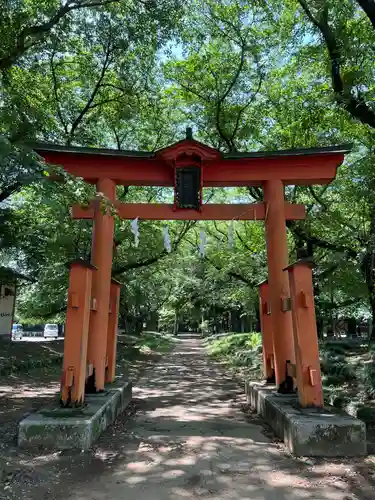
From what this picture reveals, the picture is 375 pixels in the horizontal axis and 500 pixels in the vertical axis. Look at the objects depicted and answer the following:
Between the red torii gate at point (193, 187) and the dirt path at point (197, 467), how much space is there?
4.43ft

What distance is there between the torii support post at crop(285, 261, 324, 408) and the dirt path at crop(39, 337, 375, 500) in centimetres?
→ 95

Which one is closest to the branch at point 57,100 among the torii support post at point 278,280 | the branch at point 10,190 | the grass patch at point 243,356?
the branch at point 10,190

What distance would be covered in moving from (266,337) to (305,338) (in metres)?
2.69

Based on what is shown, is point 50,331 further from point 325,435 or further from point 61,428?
point 325,435

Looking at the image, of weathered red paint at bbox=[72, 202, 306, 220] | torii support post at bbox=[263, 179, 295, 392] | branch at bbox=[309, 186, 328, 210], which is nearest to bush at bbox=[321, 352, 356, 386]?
torii support post at bbox=[263, 179, 295, 392]

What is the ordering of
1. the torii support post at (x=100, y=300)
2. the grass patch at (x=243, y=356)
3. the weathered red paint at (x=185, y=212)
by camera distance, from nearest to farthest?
the torii support post at (x=100, y=300), the weathered red paint at (x=185, y=212), the grass patch at (x=243, y=356)

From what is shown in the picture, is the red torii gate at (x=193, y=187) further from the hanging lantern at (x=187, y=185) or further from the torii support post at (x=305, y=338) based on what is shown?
the torii support post at (x=305, y=338)

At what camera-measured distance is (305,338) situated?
5.91 metres

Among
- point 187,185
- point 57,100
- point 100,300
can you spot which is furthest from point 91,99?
point 100,300

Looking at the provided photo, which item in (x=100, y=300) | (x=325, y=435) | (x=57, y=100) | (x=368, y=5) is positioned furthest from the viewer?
(x=57, y=100)

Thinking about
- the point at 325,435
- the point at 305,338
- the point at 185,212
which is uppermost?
the point at 185,212

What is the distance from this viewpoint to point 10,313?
1280 centimetres

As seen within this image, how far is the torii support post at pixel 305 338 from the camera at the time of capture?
5817 mm

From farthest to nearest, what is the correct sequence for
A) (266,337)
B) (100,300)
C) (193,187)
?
(266,337) → (193,187) → (100,300)
